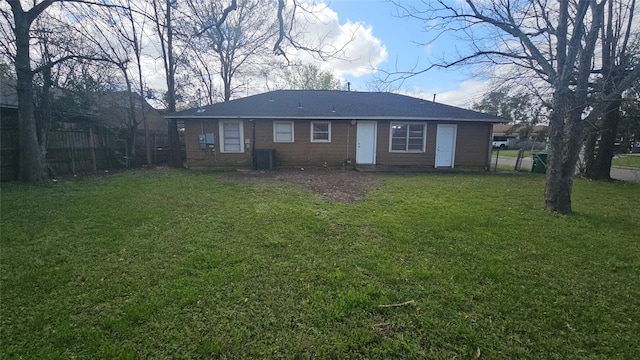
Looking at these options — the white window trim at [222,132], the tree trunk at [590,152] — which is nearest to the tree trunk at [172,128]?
the white window trim at [222,132]

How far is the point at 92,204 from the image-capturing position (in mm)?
5715

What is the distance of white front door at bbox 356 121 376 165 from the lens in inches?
473

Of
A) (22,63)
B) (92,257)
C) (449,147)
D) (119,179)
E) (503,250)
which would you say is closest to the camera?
(92,257)

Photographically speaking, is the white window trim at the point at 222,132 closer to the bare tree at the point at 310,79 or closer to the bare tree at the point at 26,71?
the bare tree at the point at 26,71

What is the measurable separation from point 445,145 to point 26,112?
47.8ft

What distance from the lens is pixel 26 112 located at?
777cm

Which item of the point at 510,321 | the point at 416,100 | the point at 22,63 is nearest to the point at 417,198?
the point at 510,321

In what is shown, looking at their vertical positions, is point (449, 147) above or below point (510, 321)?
above

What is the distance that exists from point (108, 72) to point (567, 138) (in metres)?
14.7

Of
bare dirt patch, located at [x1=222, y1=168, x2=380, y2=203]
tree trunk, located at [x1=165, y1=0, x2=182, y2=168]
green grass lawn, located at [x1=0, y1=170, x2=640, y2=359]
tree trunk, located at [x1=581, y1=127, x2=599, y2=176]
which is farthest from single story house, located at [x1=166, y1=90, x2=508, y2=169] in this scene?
green grass lawn, located at [x1=0, y1=170, x2=640, y2=359]

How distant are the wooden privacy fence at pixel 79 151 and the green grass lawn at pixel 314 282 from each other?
3.77 m

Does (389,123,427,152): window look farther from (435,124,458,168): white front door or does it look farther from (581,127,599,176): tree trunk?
(581,127,599,176): tree trunk

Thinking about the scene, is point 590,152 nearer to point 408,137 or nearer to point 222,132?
point 408,137

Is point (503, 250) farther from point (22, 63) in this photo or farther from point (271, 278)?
point (22, 63)
